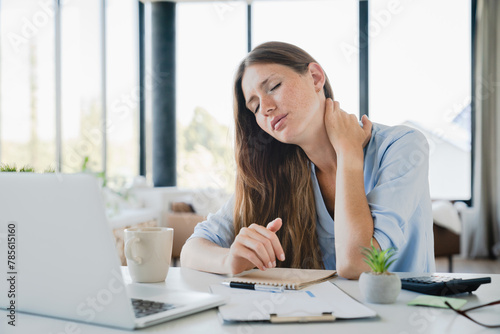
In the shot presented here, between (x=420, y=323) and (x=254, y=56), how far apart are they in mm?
937

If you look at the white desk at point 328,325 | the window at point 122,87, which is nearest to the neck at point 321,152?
the white desk at point 328,325

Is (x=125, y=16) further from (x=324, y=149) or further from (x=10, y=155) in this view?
(x=324, y=149)

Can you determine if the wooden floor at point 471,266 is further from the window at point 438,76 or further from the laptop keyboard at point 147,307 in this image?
the laptop keyboard at point 147,307

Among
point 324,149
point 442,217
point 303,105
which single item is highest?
point 303,105

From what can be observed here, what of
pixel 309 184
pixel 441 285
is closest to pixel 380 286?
pixel 441 285

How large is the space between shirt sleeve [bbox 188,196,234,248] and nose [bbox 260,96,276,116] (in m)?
0.29

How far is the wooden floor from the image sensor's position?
15.1ft

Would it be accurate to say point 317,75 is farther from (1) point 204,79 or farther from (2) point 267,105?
(1) point 204,79

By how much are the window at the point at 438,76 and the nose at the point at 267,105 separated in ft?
15.0

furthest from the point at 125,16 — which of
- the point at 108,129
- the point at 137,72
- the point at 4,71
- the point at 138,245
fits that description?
the point at 138,245

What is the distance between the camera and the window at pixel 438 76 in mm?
5633

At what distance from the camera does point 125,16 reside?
5719mm

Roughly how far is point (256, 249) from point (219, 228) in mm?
392

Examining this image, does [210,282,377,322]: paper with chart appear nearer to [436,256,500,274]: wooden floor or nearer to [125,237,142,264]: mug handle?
[125,237,142,264]: mug handle
